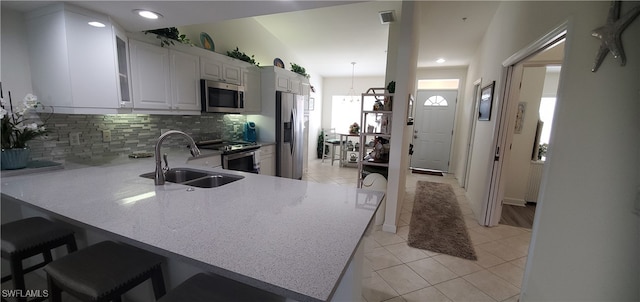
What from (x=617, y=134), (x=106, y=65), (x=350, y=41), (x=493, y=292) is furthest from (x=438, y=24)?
(x=106, y=65)

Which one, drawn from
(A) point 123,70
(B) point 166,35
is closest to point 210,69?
(B) point 166,35

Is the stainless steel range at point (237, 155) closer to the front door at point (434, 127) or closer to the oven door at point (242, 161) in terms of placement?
the oven door at point (242, 161)

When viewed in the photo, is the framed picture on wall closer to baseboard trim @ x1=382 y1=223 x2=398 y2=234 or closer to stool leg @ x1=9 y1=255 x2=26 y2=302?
baseboard trim @ x1=382 y1=223 x2=398 y2=234

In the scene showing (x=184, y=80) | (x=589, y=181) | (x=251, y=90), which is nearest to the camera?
(x=589, y=181)

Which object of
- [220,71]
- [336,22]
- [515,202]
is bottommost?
[515,202]

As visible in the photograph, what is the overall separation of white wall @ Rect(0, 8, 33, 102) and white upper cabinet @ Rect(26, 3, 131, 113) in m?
0.04

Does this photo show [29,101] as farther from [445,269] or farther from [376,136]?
[445,269]

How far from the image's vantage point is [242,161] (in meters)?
3.36

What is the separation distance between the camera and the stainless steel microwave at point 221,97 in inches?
120

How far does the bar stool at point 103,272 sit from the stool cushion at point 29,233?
1.36 feet

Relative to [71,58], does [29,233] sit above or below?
below

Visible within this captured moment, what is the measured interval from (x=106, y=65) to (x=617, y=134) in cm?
326

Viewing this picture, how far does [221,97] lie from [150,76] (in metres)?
0.90

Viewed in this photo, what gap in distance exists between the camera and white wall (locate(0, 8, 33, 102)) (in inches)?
69.3
